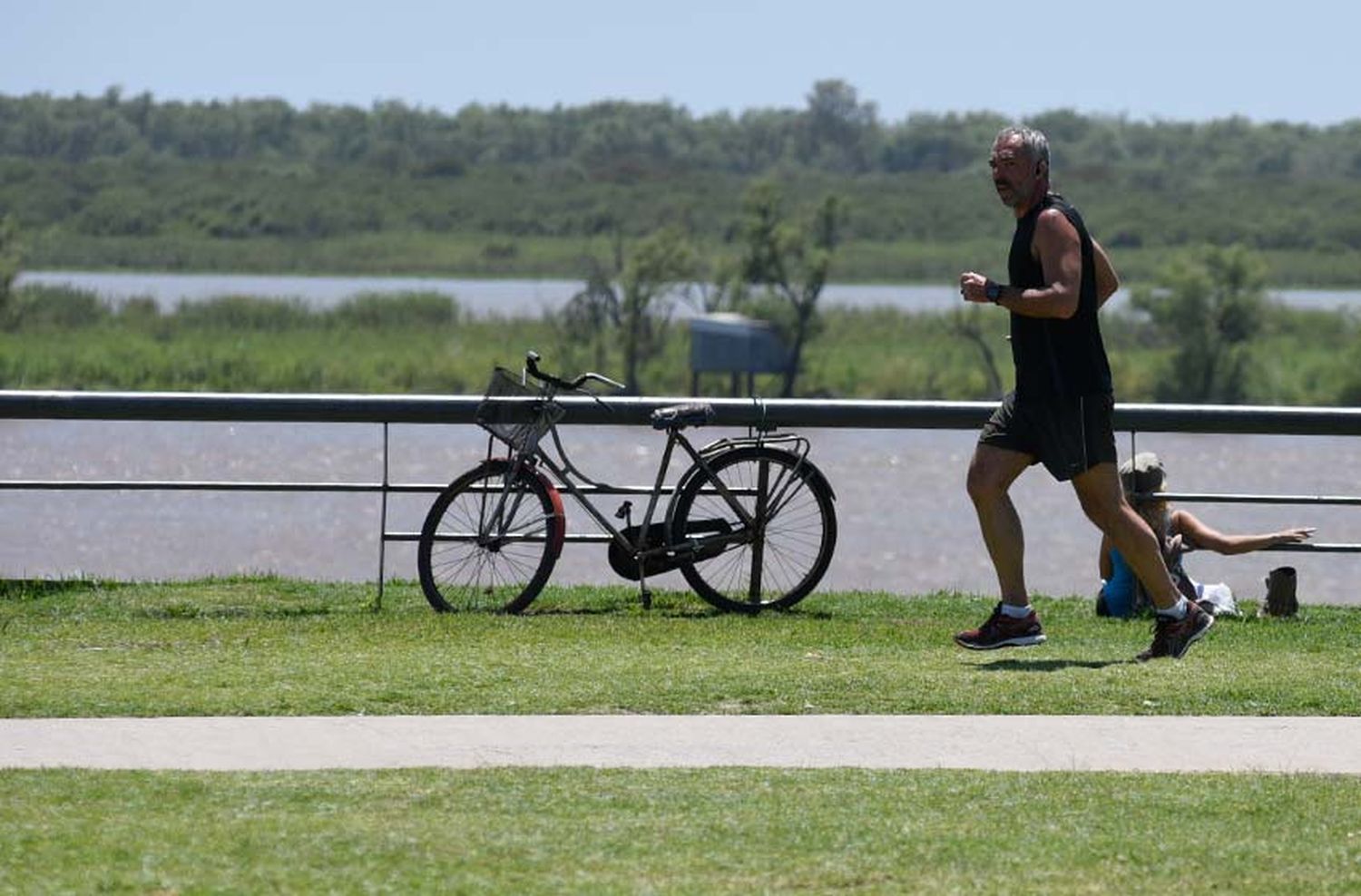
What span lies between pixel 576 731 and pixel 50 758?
1.56m

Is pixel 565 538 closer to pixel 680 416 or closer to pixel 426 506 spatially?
pixel 680 416

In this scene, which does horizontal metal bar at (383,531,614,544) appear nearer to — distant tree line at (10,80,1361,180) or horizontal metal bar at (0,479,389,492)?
horizontal metal bar at (0,479,389,492)

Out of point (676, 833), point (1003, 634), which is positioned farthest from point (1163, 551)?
point (676, 833)

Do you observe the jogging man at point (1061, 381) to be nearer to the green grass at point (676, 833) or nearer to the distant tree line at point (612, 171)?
the green grass at point (676, 833)

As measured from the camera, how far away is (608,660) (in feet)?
31.7

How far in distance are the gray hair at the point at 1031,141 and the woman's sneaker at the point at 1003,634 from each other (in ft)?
5.43

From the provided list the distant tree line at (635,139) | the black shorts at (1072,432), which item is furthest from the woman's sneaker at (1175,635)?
the distant tree line at (635,139)

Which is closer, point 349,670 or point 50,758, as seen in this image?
point 50,758

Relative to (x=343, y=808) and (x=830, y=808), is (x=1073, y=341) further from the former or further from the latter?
(x=343, y=808)

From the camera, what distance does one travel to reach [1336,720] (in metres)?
8.52

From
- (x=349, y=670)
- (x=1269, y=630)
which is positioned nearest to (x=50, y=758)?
(x=349, y=670)

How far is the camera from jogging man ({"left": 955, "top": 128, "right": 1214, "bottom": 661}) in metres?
9.70

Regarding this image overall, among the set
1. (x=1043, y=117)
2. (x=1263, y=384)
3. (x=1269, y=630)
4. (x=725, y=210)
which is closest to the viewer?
(x=1269, y=630)

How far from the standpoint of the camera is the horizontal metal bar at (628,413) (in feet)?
39.1
